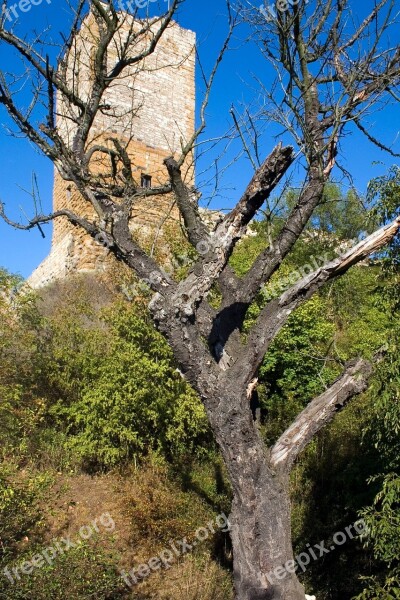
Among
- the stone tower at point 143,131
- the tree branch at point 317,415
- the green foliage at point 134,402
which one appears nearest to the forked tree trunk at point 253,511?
the tree branch at point 317,415

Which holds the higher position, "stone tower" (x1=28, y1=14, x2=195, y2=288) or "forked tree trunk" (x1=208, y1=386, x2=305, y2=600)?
"stone tower" (x1=28, y1=14, x2=195, y2=288)

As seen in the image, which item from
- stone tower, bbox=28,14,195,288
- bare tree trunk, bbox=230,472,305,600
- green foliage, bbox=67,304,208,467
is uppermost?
stone tower, bbox=28,14,195,288

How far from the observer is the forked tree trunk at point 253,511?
386 cm

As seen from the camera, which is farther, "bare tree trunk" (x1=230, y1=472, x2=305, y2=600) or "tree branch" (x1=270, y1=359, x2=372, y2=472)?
"tree branch" (x1=270, y1=359, x2=372, y2=472)

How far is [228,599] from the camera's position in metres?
6.11

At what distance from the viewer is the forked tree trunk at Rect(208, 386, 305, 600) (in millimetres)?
3861

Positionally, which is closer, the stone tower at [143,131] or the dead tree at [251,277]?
the dead tree at [251,277]

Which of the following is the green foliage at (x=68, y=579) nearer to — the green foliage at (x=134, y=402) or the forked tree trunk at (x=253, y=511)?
the forked tree trunk at (x=253, y=511)

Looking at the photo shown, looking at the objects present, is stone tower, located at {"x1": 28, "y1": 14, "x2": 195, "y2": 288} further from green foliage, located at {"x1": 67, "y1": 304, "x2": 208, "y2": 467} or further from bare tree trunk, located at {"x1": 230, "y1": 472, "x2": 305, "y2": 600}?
bare tree trunk, located at {"x1": 230, "y1": 472, "x2": 305, "y2": 600}

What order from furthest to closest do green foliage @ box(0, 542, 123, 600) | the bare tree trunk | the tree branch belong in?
green foliage @ box(0, 542, 123, 600), the tree branch, the bare tree trunk

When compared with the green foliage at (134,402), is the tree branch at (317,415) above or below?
below

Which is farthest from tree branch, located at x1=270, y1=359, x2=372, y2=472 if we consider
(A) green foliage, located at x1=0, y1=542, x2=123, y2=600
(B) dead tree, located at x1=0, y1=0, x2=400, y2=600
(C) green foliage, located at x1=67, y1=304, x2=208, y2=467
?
(C) green foliage, located at x1=67, y1=304, x2=208, y2=467

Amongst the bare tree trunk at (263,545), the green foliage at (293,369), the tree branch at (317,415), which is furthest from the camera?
the green foliage at (293,369)

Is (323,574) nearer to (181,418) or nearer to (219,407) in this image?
(181,418)
